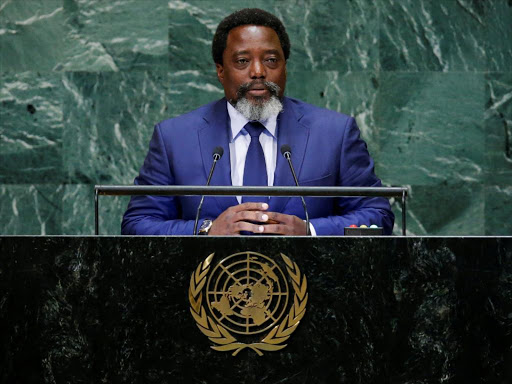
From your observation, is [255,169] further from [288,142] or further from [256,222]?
[256,222]

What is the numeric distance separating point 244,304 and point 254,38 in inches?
70.9

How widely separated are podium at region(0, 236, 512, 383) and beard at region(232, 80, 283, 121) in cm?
146

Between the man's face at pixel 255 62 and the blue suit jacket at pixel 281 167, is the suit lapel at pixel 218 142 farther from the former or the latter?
the man's face at pixel 255 62

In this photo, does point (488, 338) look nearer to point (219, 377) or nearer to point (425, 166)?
point (219, 377)

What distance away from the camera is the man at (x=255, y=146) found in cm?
380

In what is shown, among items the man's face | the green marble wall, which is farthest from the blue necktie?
the green marble wall

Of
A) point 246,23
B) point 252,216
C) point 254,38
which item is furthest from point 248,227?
point 246,23

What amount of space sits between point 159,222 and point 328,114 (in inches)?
39.9

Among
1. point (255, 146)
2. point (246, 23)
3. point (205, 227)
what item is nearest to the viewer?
point (205, 227)

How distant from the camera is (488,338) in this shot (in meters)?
2.55

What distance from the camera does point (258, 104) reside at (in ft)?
12.9

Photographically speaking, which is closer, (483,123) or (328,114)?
(328,114)

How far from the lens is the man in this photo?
3.80m

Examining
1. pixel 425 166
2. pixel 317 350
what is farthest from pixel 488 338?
pixel 425 166
